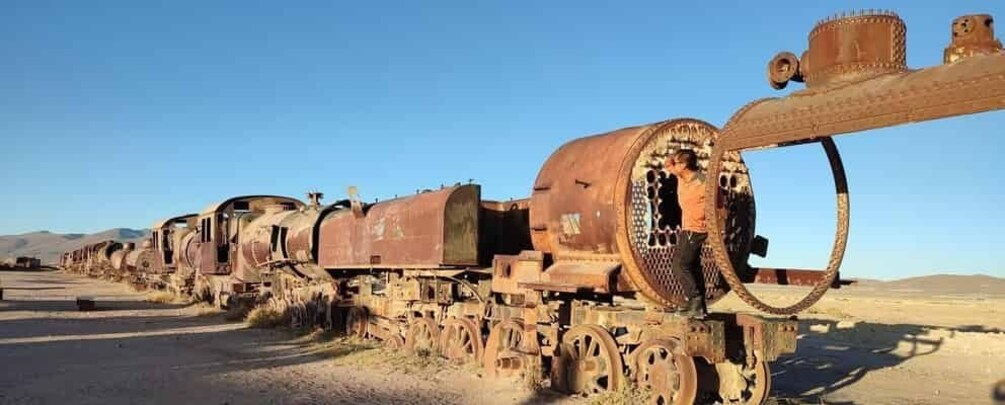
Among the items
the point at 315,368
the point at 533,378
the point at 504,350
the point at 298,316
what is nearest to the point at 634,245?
the point at 533,378

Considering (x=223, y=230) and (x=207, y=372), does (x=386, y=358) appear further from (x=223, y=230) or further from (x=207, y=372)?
(x=223, y=230)

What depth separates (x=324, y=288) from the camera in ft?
53.1

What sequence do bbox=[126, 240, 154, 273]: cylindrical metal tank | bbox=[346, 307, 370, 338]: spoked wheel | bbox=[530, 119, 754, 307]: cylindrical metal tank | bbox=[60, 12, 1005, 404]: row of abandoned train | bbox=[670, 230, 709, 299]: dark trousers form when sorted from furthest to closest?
1. bbox=[126, 240, 154, 273]: cylindrical metal tank
2. bbox=[346, 307, 370, 338]: spoked wheel
3. bbox=[530, 119, 754, 307]: cylindrical metal tank
4. bbox=[670, 230, 709, 299]: dark trousers
5. bbox=[60, 12, 1005, 404]: row of abandoned train

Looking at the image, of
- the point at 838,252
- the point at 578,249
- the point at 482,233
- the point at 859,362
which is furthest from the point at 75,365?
the point at 859,362

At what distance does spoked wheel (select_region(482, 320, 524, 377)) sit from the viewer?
31.6 ft

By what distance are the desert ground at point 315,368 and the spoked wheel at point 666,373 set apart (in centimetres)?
66

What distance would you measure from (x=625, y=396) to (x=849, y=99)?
12.2ft

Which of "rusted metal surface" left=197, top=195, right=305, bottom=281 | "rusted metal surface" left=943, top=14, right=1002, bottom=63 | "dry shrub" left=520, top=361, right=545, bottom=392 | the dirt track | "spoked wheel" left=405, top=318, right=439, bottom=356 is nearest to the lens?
"rusted metal surface" left=943, top=14, right=1002, bottom=63

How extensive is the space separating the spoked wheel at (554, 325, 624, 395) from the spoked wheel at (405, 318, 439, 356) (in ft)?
11.1

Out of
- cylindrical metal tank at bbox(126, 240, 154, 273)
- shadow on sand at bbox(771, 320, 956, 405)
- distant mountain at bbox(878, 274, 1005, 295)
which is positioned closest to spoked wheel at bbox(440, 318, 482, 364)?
shadow on sand at bbox(771, 320, 956, 405)

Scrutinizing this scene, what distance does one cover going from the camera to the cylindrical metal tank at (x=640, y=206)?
794 cm

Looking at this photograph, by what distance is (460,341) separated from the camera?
1124 centimetres

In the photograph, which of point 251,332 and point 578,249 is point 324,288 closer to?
point 251,332

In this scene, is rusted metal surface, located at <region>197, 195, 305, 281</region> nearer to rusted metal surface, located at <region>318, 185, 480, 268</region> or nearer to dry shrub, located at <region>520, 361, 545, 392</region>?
rusted metal surface, located at <region>318, 185, 480, 268</region>
